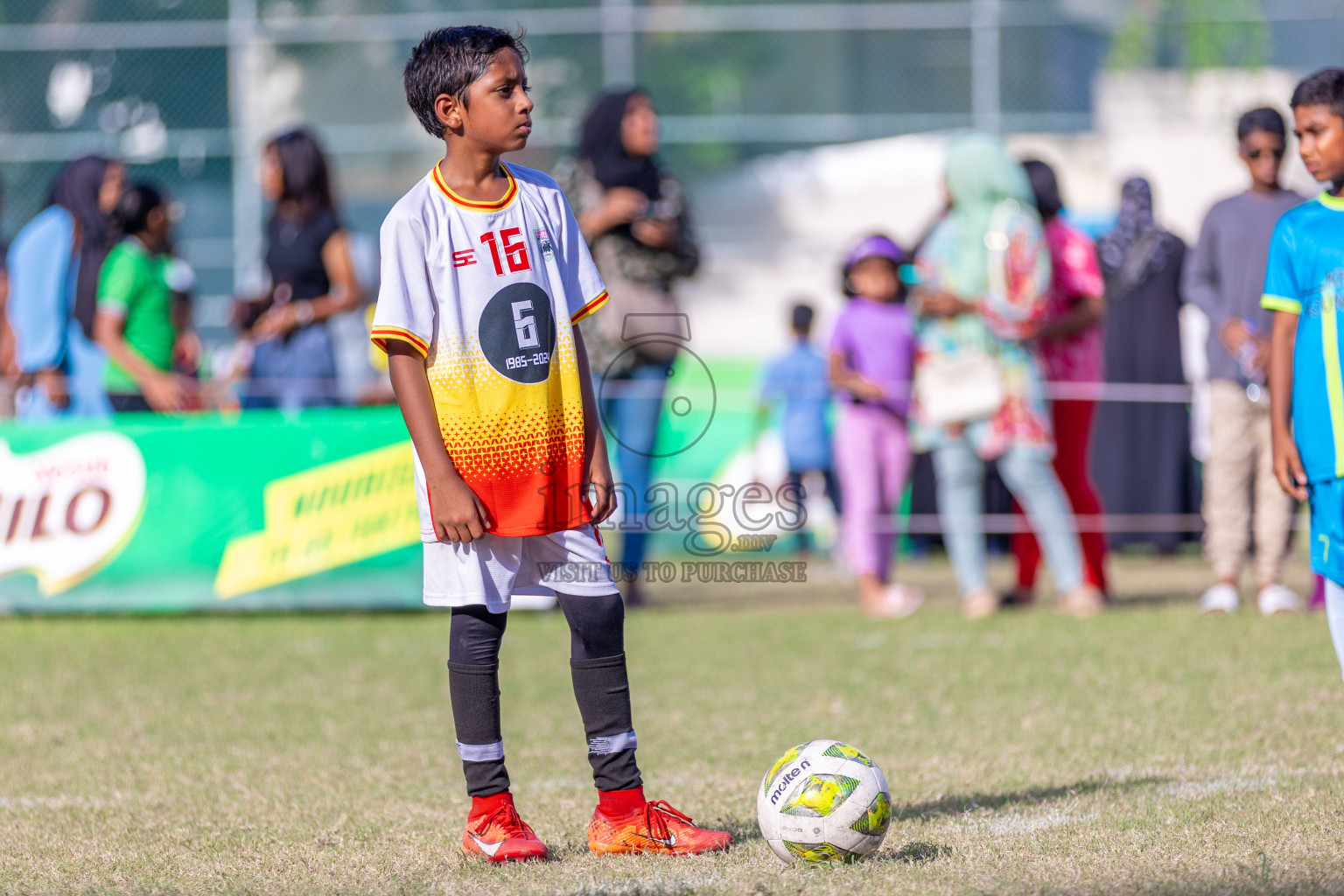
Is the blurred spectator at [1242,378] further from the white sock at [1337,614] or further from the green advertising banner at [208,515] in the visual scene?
the green advertising banner at [208,515]

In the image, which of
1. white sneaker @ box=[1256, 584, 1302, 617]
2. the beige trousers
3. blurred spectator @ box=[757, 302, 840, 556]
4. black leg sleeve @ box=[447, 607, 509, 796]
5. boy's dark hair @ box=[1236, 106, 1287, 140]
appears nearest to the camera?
black leg sleeve @ box=[447, 607, 509, 796]

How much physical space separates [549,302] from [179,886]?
1.44 meters

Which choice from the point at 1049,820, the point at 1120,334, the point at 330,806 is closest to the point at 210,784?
the point at 330,806

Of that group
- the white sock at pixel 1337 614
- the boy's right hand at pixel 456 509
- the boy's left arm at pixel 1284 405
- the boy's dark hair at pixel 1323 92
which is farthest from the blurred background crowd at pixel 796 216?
the boy's right hand at pixel 456 509

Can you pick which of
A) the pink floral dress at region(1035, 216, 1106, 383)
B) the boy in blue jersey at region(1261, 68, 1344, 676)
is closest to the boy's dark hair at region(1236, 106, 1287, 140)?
the pink floral dress at region(1035, 216, 1106, 383)

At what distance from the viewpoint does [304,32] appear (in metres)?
19.0

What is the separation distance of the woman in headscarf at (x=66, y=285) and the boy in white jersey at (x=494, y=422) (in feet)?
17.8

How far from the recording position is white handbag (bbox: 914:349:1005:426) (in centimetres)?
751

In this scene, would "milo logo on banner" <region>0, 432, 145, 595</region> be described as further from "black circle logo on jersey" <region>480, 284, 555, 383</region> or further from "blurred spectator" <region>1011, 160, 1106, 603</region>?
"black circle logo on jersey" <region>480, 284, 555, 383</region>

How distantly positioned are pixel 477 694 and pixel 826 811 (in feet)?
2.65

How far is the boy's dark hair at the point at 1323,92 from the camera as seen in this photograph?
391 cm

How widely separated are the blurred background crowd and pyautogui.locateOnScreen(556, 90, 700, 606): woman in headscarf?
19 mm

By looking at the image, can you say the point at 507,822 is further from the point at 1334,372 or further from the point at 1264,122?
the point at 1264,122

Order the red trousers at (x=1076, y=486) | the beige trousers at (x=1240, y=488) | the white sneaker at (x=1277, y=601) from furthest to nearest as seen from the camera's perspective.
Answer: the red trousers at (x=1076, y=486), the beige trousers at (x=1240, y=488), the white sneaker at (x=1277, y=601)
